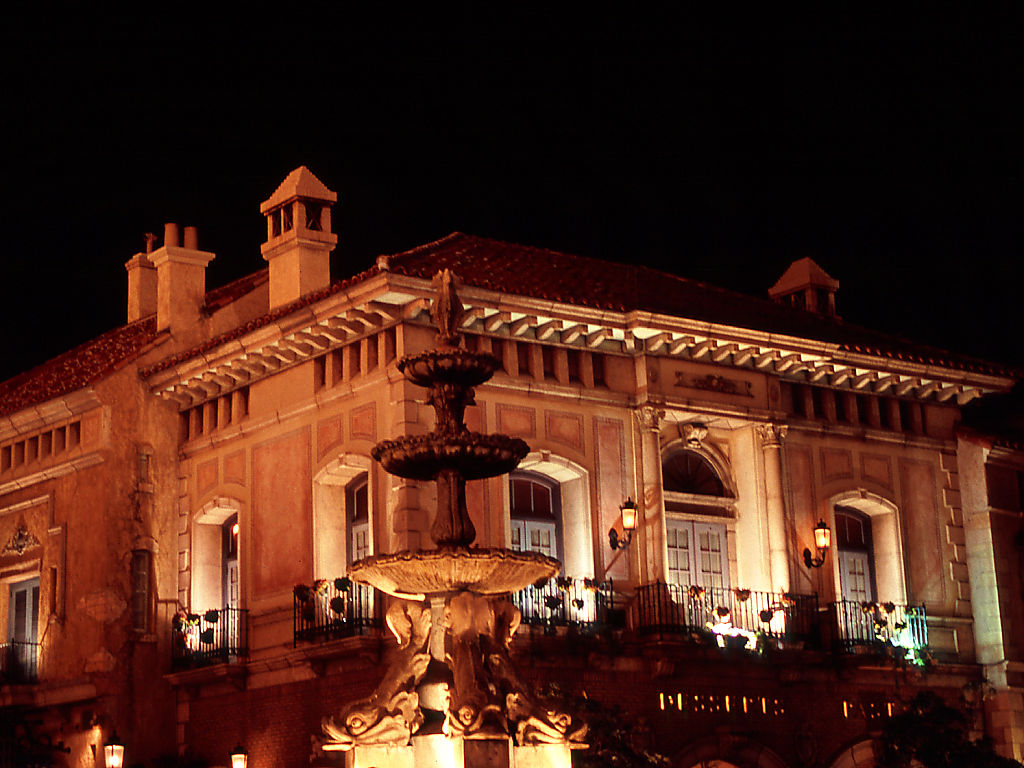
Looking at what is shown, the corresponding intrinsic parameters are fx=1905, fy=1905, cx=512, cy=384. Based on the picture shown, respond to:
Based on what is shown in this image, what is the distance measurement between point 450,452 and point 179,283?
14.7 meters

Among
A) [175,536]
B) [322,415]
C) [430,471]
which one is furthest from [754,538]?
[430,471]

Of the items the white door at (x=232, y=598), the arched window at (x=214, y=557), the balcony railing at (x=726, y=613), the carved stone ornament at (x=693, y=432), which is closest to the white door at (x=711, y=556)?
the balcony railing at (x=726, y=613)

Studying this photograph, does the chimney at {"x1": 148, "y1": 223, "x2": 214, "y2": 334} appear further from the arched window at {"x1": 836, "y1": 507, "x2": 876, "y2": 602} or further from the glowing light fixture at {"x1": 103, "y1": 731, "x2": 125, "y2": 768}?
the arched window at {"x1": 836, "y1": 507, "x2": 876, "y2": 602}

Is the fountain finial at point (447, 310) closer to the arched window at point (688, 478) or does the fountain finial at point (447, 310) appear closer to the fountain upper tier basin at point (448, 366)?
the fountain upper tier basin at point (448, 366)

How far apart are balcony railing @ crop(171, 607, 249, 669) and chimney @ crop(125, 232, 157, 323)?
28.9 feet

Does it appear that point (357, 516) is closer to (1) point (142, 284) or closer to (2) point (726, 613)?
(2) point (726, 613)

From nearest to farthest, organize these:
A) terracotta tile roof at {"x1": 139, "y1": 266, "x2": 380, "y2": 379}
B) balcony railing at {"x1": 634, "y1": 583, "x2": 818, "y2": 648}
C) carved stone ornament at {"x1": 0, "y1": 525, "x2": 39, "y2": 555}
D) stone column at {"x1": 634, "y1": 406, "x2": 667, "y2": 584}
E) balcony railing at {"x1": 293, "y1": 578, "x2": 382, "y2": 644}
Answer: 1. balcony railing at {"x1": 293, "y1": 578, "x2": 382, "y2": 644}
2. terracotta tile roof at {"x1": 139, "y1": 266, "x2": 380, "y2": 379}
3. balcony railing at {"x1": 634, "y1": 583, "x2": 818, "y2": 648}
4. stone column at {"x1": 634, "y1": 406, "x2": 667, "y2": 584}
5. carved stone ornament at {"x1": 0, "y1": 525, "x2": 39, "y2": 555}

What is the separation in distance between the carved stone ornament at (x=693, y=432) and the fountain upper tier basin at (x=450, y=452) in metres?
10.4

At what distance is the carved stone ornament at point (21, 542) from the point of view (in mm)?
32312

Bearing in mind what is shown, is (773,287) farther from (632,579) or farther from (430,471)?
A: (430,471)

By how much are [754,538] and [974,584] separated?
4.38 m

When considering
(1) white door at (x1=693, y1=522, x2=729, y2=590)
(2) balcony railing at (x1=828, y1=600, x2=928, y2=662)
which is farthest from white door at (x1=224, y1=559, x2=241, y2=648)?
(2) balcony railing at (x1=828, y1=600, x2=928, y2=662)

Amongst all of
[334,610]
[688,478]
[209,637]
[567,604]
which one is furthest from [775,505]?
[209,637]

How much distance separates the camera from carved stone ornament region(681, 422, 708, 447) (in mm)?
28703
